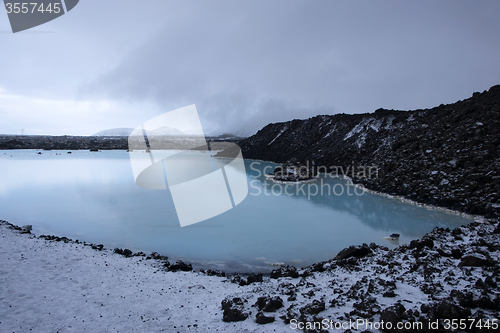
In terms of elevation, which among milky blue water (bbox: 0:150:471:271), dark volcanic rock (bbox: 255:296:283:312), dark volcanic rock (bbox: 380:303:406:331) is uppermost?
dark volcanic rock (bbox: 380:303:406:331)

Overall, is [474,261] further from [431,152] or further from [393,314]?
→ [431,152]

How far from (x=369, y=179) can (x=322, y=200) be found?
19.8 ft

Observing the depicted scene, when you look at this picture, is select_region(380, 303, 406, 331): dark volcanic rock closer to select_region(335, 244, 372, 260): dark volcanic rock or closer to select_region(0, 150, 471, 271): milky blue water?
select_region(335, 244, 372, 260): dark volcanic rock

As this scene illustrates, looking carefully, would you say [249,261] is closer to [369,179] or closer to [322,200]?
[322,200]

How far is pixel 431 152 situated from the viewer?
18.3 meters

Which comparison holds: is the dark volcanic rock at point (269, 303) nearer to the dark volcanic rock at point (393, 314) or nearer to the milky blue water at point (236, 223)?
the dark volcanic rock at point (393, 314)

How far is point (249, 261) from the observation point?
797 cm

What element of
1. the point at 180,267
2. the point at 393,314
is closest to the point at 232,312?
the point at 393,314

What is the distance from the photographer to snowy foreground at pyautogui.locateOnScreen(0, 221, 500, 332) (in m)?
4.16

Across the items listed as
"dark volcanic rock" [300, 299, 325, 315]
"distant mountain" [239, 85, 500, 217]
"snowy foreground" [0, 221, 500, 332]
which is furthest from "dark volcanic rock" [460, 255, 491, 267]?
"distant mountain" [239, 85, 500, 217]

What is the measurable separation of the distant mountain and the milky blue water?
1.60 m

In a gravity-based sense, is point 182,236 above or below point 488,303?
below

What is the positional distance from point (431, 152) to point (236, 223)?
589 inches

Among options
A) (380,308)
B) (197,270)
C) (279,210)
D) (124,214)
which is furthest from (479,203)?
(124,214)
